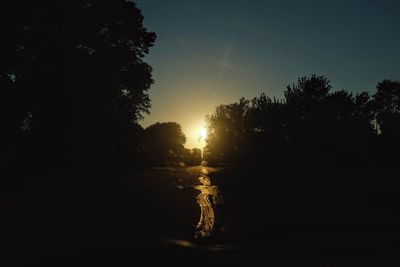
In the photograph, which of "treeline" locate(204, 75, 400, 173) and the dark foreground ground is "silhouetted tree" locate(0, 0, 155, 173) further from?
"treeline" locate(204, 75, 400, 173)

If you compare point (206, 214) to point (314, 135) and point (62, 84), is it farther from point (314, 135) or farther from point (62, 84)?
point (314, 135)

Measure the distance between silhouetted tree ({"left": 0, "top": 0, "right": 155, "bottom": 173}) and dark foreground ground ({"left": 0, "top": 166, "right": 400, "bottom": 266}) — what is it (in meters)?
9.16

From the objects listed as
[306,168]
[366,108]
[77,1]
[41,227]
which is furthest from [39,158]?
[366,108]

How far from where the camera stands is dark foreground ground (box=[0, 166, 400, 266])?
10.9 ft

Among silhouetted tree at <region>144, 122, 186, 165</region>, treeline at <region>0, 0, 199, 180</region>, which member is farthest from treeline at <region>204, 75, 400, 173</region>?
silhouetted tree at <region>144, 122, 186, 165</region>

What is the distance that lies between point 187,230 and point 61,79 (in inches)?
693

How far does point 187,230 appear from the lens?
7742 millimetres

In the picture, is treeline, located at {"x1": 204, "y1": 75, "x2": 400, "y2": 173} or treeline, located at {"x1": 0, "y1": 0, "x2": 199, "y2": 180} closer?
treeline, located at {"x1": 0, "y1": 0, "x2": 199, "y2": 180}

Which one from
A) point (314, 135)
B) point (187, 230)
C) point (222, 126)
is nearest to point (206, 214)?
point (187, 230)

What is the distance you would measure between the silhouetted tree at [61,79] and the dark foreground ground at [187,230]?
360 inches

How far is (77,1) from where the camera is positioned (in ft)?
77.5

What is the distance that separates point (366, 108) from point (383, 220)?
100.0ft

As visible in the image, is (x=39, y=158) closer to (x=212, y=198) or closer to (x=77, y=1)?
(x=77, y=1)

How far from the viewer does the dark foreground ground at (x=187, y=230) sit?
3311 mm
